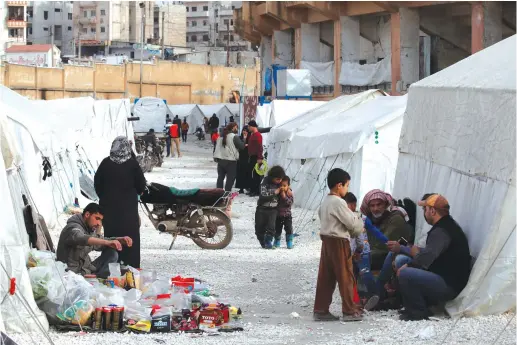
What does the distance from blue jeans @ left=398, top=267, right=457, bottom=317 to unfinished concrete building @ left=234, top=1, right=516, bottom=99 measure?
72.4 ft

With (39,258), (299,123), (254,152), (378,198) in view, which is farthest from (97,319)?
(299,123)

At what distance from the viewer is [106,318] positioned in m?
8.43

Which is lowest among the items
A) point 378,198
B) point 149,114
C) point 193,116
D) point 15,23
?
point 193,116

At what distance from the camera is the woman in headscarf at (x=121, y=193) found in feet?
35.9

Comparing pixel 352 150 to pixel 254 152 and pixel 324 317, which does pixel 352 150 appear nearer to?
pixel 254 152

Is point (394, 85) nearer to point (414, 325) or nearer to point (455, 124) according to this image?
point (455, 124)

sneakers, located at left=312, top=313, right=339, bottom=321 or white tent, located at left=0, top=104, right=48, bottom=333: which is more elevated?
white tent, located at left=0, top=104, right=48, bottom=333

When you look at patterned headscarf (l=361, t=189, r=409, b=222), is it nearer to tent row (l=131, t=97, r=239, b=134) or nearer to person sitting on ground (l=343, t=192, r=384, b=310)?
person sitting on ground (l=343, t=192, r=384, b=310)

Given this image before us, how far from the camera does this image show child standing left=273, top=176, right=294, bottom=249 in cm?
1388

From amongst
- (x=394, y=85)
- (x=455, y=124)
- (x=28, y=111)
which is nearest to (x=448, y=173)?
(x=455, y=124)

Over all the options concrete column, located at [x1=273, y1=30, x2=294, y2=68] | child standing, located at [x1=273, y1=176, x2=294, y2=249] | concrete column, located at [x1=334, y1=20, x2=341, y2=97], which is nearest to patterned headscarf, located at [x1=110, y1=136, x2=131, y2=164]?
child standing, located at [x1=273, y1=176, x2=294, y2=249]

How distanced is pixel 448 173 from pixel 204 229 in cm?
439

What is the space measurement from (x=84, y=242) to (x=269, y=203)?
15.4 ft

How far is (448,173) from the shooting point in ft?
35.3
